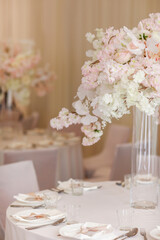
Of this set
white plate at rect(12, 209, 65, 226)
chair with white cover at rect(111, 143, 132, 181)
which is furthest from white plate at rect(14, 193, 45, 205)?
chair with white cover at rect(111, 143, 132, 181)

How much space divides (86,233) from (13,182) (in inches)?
45.4

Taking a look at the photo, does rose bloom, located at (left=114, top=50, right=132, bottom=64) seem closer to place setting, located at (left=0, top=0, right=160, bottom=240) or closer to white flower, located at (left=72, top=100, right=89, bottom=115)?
place setting, located at (left=0, top=0, right=160, bottom=240)

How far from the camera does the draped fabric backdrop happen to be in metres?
6.99

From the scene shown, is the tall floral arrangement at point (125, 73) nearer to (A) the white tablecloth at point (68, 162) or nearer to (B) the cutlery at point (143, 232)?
(B) the cutlery at point (143, 232)

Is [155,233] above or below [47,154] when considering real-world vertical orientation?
below

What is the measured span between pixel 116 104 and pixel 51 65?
21.5 feet

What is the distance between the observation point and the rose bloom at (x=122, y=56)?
8.30 ft

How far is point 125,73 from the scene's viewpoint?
98.8 inches

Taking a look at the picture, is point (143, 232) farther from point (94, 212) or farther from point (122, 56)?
point (122, 56)

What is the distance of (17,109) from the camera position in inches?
425

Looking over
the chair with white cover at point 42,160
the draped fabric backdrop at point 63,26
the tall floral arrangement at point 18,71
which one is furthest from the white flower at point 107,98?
→ the draped fabric backdrop at point 63,26

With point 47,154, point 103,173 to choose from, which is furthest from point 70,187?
point 103,173

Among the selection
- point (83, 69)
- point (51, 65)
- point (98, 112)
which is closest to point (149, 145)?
point (98, 112)

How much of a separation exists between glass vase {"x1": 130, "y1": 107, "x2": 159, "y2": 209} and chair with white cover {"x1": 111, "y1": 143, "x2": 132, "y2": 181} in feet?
5.24
